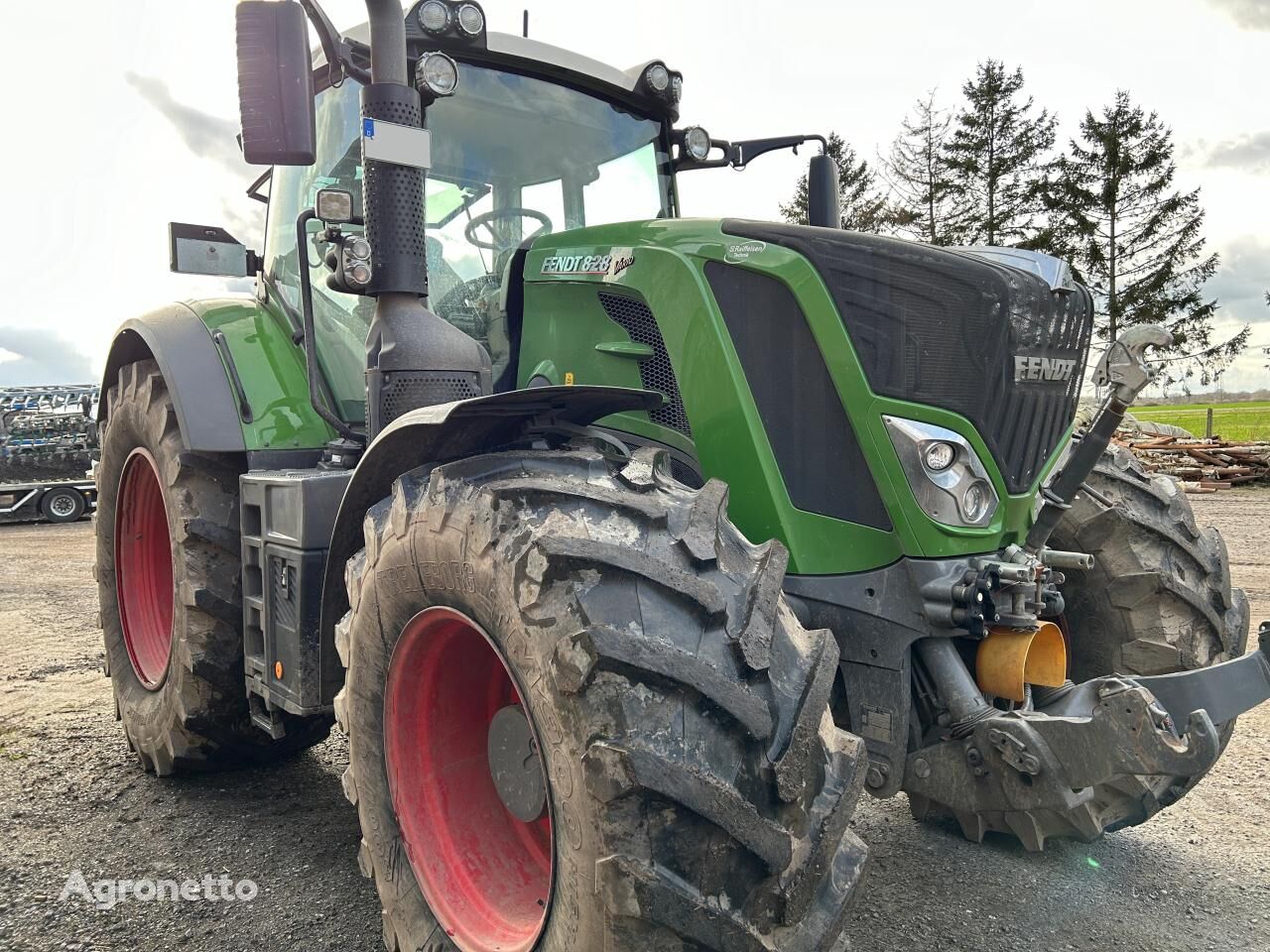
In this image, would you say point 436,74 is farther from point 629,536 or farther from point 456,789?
point 456,789

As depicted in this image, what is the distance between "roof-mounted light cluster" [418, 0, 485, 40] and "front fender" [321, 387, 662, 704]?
1.40 metres

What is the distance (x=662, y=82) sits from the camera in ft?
12.1

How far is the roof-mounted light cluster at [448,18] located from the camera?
307cm

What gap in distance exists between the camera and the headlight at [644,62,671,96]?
3.66m

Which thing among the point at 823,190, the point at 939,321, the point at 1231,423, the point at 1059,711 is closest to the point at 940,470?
the point at 939,321

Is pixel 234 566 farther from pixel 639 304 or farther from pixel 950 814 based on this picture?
pixel 950 814

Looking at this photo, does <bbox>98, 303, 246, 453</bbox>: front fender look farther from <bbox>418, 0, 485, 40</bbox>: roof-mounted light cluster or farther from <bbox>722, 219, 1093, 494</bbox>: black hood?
<bbox>722, 219, 1093, 494</bbox>: black hood

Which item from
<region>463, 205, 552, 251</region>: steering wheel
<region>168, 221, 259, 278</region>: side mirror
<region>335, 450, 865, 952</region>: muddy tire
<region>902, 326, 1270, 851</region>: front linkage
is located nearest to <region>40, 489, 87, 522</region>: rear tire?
<region>168, 221, 259, 278</region>: side mirror

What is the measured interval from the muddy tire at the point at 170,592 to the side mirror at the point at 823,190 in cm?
228

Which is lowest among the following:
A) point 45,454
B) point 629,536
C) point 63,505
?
point 63,505

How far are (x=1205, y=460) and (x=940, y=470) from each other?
605 inches

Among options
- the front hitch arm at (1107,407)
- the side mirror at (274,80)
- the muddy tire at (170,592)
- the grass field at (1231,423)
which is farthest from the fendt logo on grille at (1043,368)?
the grass field at (1231,423)

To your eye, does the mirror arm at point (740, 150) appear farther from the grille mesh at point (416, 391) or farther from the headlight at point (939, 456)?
the headlight at point (939, 456)

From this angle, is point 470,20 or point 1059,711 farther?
point 470,20
